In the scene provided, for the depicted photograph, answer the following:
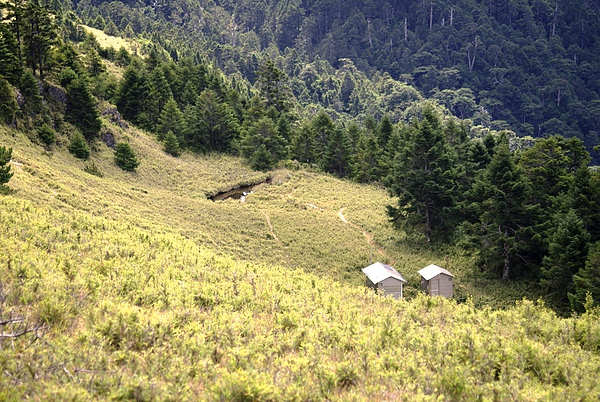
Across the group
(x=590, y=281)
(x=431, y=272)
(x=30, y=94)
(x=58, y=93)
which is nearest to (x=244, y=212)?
(x=431, y=272)

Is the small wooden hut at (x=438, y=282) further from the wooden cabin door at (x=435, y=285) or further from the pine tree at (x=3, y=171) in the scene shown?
the pine tree at (x=3, y=171)

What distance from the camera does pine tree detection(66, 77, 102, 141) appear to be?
1596 inches

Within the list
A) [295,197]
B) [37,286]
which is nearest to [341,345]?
[37,286]

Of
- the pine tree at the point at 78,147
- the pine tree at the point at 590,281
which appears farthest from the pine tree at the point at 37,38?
the pine tree at the point at 590,281

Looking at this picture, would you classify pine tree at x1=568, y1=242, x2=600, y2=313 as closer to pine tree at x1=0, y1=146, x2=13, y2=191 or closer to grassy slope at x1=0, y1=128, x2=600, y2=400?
grassy slope at x1=0, y1=128, x2=600, y2=400

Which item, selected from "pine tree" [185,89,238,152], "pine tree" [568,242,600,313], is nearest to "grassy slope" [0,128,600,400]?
"pine tree" [568,242,600,313]

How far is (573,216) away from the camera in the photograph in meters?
22.6

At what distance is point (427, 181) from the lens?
33.1 metres

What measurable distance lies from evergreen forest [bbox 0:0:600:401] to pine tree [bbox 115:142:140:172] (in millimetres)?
279

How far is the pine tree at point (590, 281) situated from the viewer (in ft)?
62.4

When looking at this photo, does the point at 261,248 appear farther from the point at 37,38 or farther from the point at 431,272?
the point at 37,38

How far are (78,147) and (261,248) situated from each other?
2081cm

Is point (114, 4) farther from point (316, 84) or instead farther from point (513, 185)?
point (513, 185)

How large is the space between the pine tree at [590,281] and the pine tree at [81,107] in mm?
43288
